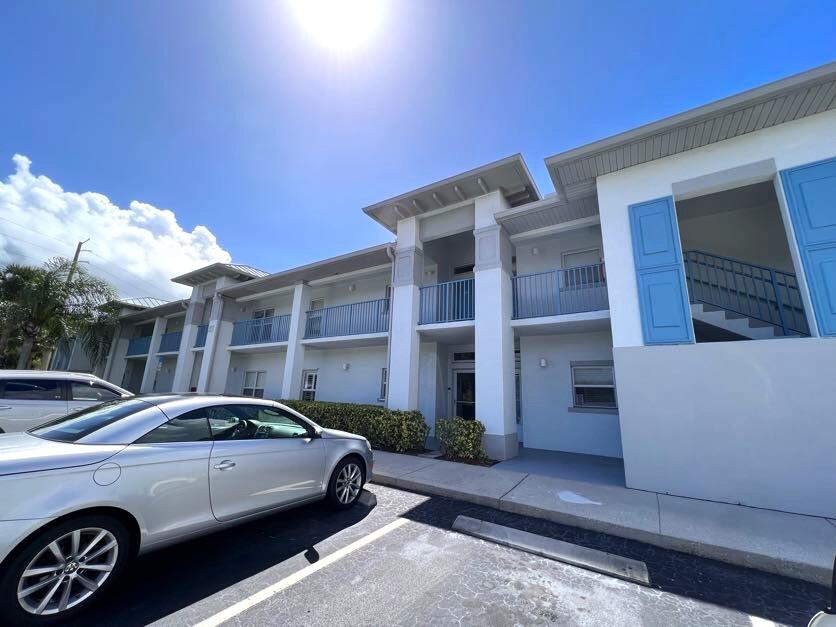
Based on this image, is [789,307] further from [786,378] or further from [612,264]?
[612,264]

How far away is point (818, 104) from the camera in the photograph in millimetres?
5348

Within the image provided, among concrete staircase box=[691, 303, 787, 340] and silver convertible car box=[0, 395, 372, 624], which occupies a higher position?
concrete staircase box=[691, 303, 787, 340]

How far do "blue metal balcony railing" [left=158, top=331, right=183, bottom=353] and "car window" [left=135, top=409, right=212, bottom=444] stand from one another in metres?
16.7

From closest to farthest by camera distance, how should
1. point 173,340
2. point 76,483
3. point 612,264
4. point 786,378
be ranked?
point 76,483, point 786,378, point 612,264, point 173,340

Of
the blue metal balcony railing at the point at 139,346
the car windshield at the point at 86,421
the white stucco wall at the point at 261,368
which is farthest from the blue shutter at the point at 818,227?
the blue metal balcony railing at the point at 139,346

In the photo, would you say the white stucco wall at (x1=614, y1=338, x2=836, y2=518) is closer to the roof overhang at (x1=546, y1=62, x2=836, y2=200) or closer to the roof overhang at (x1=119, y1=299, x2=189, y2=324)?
the roof overhang at (x1=546, y1=62, x2=836, y2=200)

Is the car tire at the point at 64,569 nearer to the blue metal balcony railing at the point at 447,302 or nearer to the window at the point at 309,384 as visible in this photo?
the blue metal balcony railing at the point at 447,302

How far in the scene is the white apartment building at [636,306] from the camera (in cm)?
519

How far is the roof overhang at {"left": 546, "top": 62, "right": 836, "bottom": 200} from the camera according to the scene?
17.0 feet

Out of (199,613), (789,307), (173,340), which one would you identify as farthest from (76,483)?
(173,340)

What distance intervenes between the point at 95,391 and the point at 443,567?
25.5 feet

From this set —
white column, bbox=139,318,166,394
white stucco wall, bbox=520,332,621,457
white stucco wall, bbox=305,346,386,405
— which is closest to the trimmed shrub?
white stucco wall, bbox=520,332,621,457

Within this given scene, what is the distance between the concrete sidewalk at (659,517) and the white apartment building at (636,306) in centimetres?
59

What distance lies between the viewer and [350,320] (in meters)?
12.2
